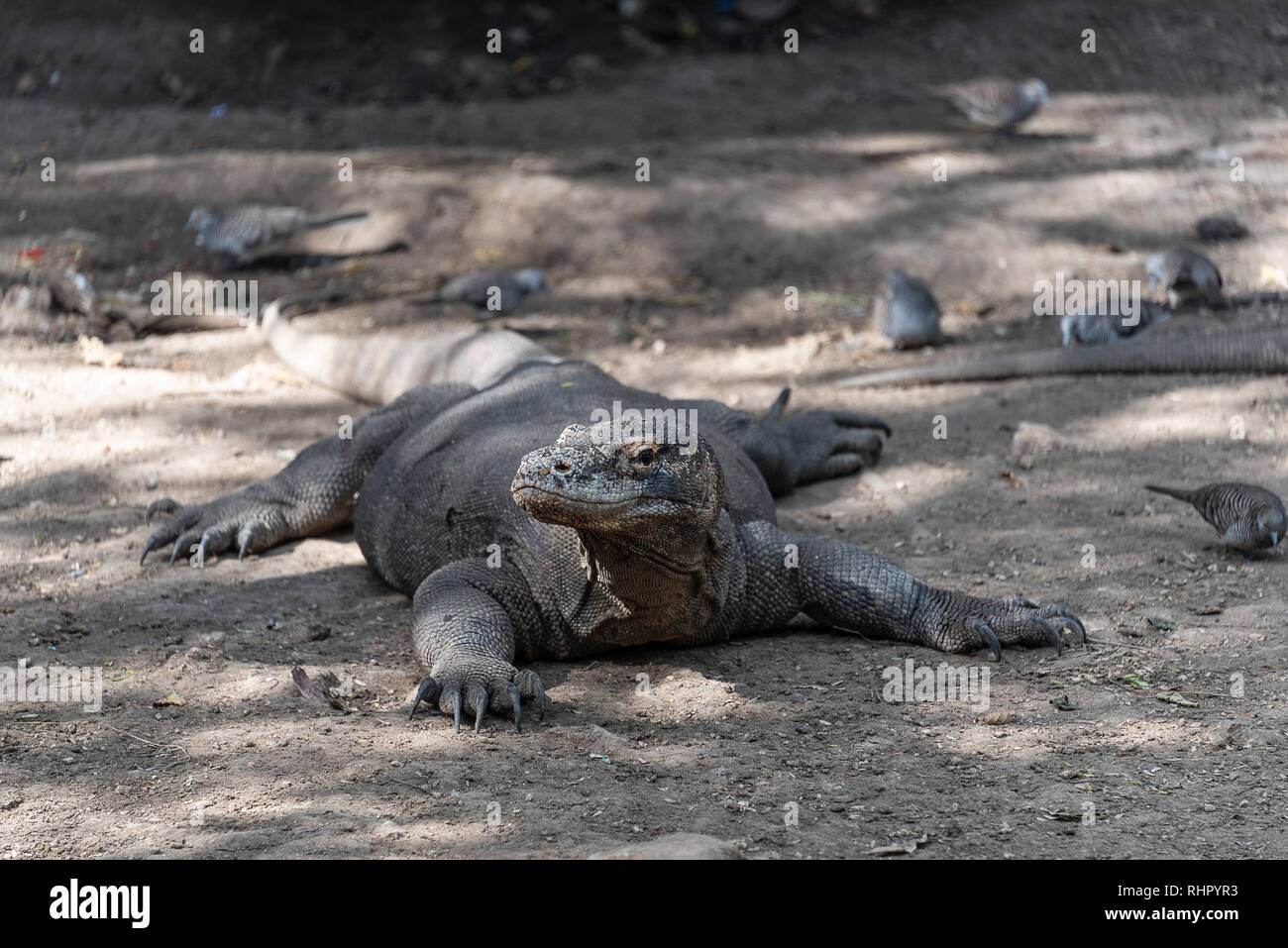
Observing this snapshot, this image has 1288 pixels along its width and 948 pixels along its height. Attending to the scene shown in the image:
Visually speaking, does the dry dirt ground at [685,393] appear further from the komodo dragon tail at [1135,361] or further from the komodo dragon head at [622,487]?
the komodo dragon head at [622,487]

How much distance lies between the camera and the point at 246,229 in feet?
31.7

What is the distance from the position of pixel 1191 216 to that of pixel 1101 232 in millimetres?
769

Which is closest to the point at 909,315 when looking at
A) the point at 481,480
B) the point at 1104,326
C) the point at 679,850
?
the point at 1104,326

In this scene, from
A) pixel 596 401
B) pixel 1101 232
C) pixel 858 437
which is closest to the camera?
pixel 596 401

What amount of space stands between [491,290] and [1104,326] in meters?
3.92

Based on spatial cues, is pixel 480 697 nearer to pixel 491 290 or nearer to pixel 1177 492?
pixel 1177 492

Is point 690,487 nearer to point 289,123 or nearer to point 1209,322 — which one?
point 1209,322

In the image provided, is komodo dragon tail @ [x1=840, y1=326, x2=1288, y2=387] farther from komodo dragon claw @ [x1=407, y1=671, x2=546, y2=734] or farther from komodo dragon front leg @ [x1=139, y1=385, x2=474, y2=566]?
komodo dragon claw @ [x1=407, y1=671, x2=546, y2=734]

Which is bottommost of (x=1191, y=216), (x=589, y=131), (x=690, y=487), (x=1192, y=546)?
(x=1192, y=546)

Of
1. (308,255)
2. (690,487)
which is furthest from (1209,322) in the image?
(308,255)

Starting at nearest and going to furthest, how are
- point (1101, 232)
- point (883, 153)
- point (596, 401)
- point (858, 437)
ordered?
point (596, 401), point (858, 437), point (1101, 232), point (883, 153)

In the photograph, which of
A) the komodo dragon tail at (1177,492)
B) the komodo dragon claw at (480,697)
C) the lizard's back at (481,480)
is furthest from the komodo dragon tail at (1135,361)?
the komodo dragon claw at (480,697)

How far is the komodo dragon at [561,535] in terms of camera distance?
3941 millimetres

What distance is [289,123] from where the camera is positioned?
12148 mm
